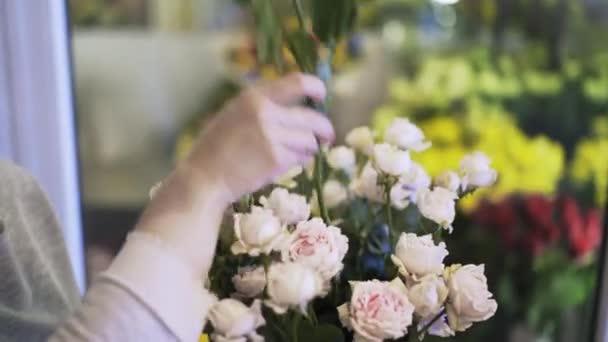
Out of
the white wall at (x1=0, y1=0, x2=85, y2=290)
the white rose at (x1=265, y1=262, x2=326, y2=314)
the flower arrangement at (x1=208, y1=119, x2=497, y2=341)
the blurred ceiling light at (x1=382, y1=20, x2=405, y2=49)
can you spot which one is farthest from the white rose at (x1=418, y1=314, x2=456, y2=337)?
the blurred ceiling light at (x1=382, y1=20, x2=405, y2=49)

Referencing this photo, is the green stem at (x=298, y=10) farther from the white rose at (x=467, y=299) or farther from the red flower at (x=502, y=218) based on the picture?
the red flower at (x=502, y=218)

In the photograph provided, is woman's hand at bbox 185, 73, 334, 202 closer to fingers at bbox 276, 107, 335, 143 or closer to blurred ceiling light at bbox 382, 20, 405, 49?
fingers at bbox 276, 107, 335, 143

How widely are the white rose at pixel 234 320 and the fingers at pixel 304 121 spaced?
9cm

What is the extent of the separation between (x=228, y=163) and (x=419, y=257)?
0.12 meters

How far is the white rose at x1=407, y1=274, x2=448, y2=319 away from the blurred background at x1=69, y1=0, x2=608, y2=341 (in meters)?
0.33

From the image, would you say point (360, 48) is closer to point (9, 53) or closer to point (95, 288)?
point (9, 53)

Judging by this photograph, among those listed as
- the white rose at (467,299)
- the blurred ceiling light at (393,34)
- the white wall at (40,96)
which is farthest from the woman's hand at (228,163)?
the blurred ceiling light at (393,34)

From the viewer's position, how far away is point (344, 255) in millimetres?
383

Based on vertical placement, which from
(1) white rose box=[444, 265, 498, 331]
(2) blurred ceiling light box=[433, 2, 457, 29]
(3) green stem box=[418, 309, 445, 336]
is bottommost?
(2) blurred ceiling light box=[433, 2, 457, 29]

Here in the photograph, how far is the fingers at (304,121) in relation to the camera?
331 millimetres

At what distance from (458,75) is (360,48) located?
23 cm

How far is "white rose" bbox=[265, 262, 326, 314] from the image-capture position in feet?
1.00

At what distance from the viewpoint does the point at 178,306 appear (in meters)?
0.32

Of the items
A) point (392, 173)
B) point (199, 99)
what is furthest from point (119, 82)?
point (392, 173)
